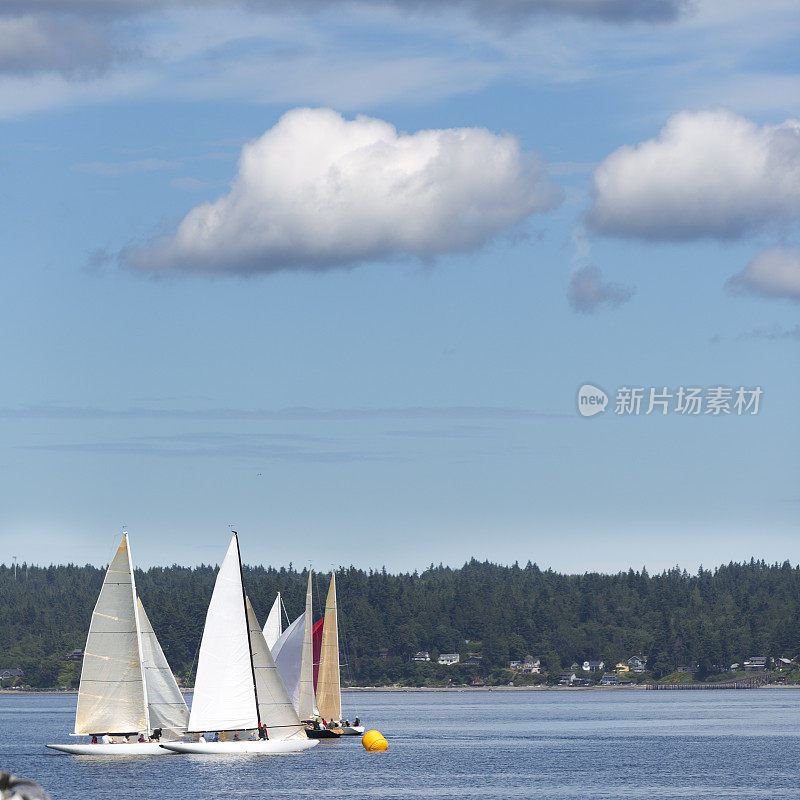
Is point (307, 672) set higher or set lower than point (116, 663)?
lower

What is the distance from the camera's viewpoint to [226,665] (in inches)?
3189

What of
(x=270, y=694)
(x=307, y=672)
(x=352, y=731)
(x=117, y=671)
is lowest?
(x=352, y=731)

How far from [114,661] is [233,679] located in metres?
6.87

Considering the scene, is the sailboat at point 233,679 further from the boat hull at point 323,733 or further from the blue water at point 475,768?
the boat hull at point 323,733

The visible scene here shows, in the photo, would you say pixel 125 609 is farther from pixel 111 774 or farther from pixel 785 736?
pixel 785 736

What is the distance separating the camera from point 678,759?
3848 inches

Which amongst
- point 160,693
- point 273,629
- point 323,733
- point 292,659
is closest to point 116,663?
point 160,693

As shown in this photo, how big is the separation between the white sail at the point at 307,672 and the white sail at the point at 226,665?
14.0 meters

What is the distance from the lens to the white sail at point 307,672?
96562 millimetres

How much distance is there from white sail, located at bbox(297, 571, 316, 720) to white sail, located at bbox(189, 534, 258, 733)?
45.9 ft

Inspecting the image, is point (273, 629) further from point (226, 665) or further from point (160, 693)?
point (226, 665)

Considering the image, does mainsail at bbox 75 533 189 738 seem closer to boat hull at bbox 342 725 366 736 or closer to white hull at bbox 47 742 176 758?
white hull at bbox 47 742 176 758

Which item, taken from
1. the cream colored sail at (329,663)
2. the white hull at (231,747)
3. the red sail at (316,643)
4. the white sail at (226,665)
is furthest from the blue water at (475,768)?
the red sail at (316,643)

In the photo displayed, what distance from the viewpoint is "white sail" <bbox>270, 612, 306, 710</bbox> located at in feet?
320
